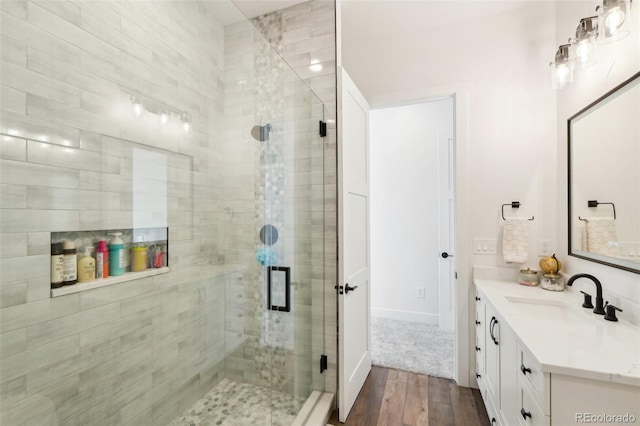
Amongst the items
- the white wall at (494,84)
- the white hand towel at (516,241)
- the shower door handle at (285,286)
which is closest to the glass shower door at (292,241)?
the shower door handle at (285,286)

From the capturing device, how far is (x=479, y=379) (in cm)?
204

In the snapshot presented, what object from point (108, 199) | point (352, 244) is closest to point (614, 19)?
point (352, 244)

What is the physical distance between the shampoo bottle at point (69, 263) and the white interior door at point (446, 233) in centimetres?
330

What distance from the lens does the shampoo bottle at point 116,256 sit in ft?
3.88

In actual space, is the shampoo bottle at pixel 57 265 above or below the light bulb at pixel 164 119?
below

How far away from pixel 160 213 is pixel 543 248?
8.31 ft

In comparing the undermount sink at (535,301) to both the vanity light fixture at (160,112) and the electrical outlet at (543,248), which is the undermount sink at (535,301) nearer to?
the electrical outlet at (543,248)

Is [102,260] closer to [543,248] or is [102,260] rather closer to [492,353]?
[492,353]

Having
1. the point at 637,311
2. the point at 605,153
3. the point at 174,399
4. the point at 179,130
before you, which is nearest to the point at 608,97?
the point at 605,153

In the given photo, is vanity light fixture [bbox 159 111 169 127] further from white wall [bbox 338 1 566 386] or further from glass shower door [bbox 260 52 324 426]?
white wall [bbox 338 1 566 386]

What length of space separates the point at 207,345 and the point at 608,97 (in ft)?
8.29

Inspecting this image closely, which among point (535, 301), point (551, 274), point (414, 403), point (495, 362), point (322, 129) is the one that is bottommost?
point (414, 403)

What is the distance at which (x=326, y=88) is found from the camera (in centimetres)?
203

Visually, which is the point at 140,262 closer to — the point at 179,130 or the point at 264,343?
the point at 179,130
